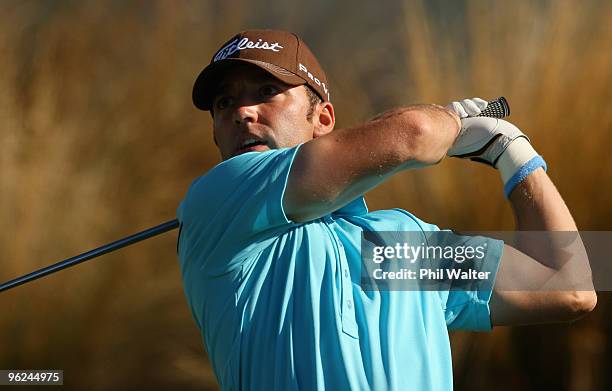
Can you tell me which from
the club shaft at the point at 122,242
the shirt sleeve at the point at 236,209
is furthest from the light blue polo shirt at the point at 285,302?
the club shaft at the point at 122,242

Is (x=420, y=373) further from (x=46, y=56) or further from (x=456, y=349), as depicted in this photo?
(x=46, y=56)

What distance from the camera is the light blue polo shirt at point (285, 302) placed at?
4.24 ft

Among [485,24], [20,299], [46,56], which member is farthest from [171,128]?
[485,24]

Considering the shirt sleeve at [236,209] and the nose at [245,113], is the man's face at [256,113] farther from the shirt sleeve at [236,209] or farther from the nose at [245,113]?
the shirt sleeve at [236,209]

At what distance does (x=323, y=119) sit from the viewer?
1673 mm

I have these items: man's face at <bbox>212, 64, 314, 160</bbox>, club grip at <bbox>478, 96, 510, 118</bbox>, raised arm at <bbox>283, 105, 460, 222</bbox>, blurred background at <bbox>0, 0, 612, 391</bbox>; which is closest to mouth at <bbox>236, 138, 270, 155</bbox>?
man's face at <bbox>212, 64, 314, 160</bbox>

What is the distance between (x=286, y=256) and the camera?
135cm

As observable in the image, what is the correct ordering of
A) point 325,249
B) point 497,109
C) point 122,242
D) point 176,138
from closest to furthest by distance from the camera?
point 325,249 → point 497,109 → point 122,242 → point 176,138

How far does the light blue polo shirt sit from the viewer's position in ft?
4.24

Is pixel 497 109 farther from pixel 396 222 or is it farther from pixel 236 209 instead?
pixel 236 209

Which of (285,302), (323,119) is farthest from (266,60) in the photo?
(285,302)

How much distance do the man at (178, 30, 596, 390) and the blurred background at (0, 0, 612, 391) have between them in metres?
1.21

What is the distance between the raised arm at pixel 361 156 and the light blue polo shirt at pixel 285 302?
0.09ft

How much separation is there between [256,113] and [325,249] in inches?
10.7
